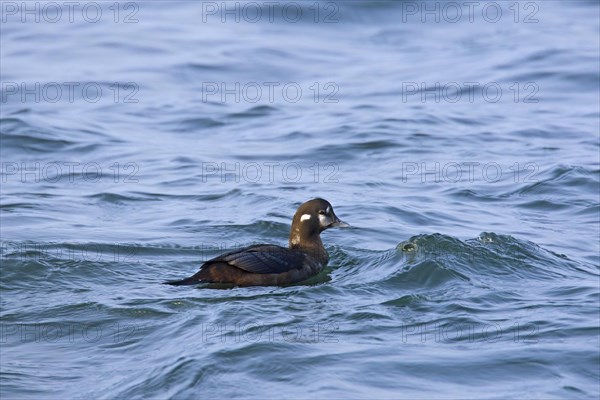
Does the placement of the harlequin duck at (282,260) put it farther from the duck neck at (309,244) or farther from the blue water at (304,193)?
the blue water at (304,193)

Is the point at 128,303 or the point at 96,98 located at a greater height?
the point at 96,98

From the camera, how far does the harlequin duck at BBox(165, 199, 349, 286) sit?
10234 mm

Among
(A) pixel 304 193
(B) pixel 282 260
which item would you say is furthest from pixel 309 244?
(A) pixel 304 193

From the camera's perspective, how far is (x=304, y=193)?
46.5 ft

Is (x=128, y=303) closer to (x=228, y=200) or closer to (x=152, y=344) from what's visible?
(x=152, y=344)

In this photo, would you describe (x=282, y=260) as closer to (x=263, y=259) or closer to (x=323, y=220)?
(x=263, y=259)

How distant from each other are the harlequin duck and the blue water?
0.15 meters

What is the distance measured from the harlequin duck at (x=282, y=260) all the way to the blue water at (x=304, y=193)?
0.15 meters

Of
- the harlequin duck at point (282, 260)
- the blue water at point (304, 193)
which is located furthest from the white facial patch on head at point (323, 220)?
the blue water at point (304, 193)

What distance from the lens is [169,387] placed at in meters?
8.26

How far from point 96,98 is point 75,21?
6.07 m

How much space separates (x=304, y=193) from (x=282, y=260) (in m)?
3.64

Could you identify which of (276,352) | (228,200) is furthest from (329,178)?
(276,352)

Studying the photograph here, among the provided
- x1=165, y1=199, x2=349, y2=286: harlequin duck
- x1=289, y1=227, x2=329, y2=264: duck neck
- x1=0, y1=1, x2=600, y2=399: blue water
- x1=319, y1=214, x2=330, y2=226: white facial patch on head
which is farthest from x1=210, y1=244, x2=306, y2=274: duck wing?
x1=319, y1=214, x2=330, y2=226: white facial patch on head
